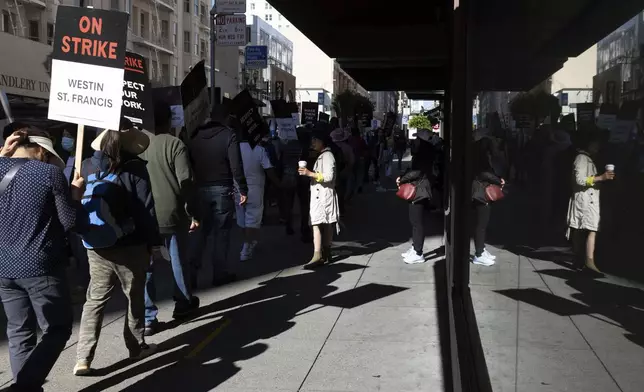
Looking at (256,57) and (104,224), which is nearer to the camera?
(104,224)

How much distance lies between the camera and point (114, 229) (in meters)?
4.67

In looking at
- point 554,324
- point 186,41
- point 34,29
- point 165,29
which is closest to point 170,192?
point 554,324

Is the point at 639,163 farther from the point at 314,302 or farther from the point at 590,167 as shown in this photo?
the point at 314,302

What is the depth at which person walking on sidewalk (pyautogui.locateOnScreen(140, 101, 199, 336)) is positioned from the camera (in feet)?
19.8

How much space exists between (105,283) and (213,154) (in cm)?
268

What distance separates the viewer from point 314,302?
707 cm

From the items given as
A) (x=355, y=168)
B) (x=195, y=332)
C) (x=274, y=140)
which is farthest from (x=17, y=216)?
(x=355, y=168)

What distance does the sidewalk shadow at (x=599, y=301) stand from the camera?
1.16 m

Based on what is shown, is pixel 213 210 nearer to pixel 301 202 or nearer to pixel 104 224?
pixel 104 224

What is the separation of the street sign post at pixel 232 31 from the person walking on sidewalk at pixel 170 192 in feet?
47.5

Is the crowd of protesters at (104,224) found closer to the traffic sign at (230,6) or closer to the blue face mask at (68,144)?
the blue face mask at (68,144)

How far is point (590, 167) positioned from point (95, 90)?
4.18 meters

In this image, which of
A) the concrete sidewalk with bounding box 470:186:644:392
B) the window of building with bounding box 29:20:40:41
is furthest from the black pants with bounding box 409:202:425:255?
the window of building with bounding box 29:20:40:41

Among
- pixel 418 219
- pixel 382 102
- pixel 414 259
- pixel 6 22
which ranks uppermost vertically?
pixel 382 102
